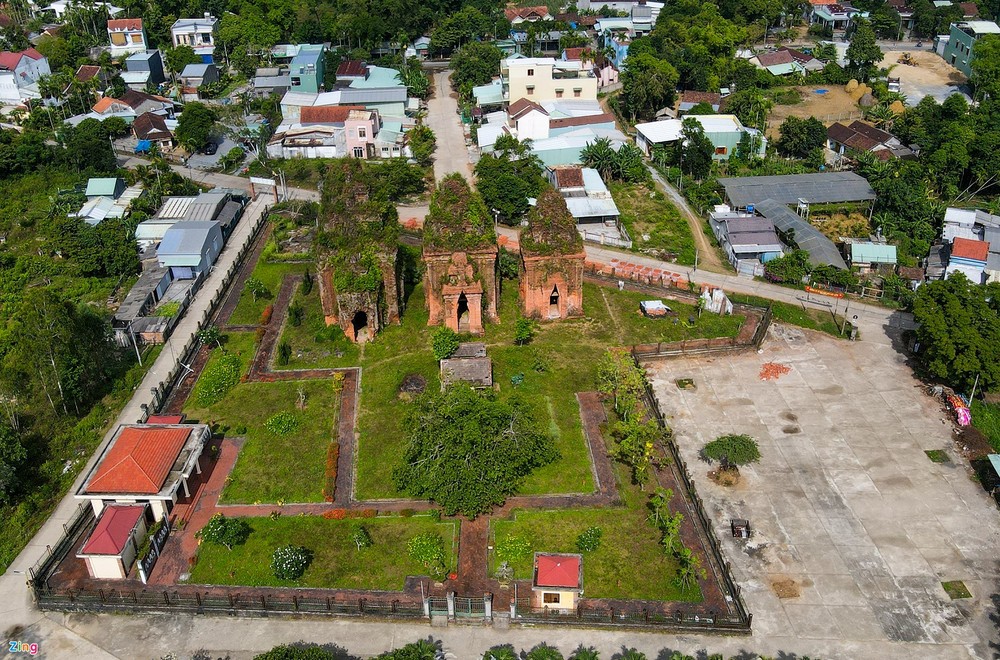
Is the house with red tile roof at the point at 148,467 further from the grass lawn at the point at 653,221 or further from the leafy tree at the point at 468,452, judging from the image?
the grass lawn at the point at 653,221

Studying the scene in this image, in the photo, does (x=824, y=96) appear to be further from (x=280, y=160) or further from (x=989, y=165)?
(x=280, y=160)

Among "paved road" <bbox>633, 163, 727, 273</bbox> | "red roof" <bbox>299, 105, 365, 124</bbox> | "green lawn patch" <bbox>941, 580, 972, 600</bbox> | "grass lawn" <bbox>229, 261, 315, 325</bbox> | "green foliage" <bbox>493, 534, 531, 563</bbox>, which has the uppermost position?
"red roof" <bbox>299, 105, 365, 124</bbox>

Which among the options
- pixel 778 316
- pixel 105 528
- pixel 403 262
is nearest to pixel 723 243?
pixel 778 316

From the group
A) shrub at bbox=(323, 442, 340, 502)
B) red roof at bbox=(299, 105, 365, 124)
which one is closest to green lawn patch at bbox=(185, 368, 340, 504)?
shrub at bbox=(323, 442, 340, 502)

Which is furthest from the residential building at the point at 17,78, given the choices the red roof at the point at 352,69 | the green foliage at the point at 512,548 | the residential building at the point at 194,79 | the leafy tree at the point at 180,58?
the green foliage at the point at 512,548

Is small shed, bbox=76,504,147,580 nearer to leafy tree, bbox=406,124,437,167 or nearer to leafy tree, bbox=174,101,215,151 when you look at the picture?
leafy tree, bbox=406,124,437,167

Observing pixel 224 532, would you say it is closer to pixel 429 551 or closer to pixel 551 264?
pixel 429 551
